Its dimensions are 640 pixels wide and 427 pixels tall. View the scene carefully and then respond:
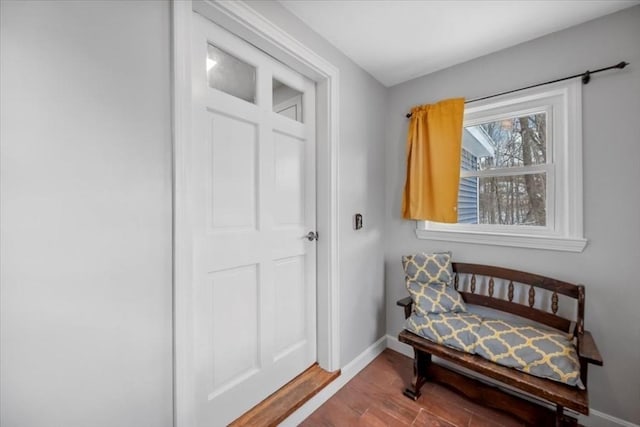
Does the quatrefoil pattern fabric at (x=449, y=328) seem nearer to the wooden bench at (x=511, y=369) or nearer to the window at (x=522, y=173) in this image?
the wooden bench at (x=511, y=369)

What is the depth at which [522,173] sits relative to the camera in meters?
1.83

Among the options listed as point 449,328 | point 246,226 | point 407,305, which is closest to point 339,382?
point 407,305

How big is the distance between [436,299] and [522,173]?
3.51 feet

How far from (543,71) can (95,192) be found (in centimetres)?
247

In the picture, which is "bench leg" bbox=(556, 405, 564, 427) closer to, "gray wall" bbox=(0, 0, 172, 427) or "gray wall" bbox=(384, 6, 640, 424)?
"gray wall" bbox=(384, 6, 640, 424)

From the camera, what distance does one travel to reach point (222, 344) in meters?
1.35

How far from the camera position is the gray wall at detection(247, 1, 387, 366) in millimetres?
1881

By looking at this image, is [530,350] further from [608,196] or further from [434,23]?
[434,23]

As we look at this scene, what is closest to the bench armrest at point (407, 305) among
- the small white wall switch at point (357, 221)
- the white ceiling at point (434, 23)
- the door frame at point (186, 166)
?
the door frame at point (186, 166)

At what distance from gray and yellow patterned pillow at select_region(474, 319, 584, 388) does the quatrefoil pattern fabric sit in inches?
1.9

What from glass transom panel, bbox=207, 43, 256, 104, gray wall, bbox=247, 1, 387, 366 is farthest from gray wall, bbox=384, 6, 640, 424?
glass transom panel, bbox=207, 43, 256, 104

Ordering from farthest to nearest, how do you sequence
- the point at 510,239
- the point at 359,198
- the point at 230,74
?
the point at 359,198 < the point at 510,239 < the point at 230,74

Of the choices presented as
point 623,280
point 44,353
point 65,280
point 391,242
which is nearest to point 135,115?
point 65,280

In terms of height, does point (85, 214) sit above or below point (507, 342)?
above
